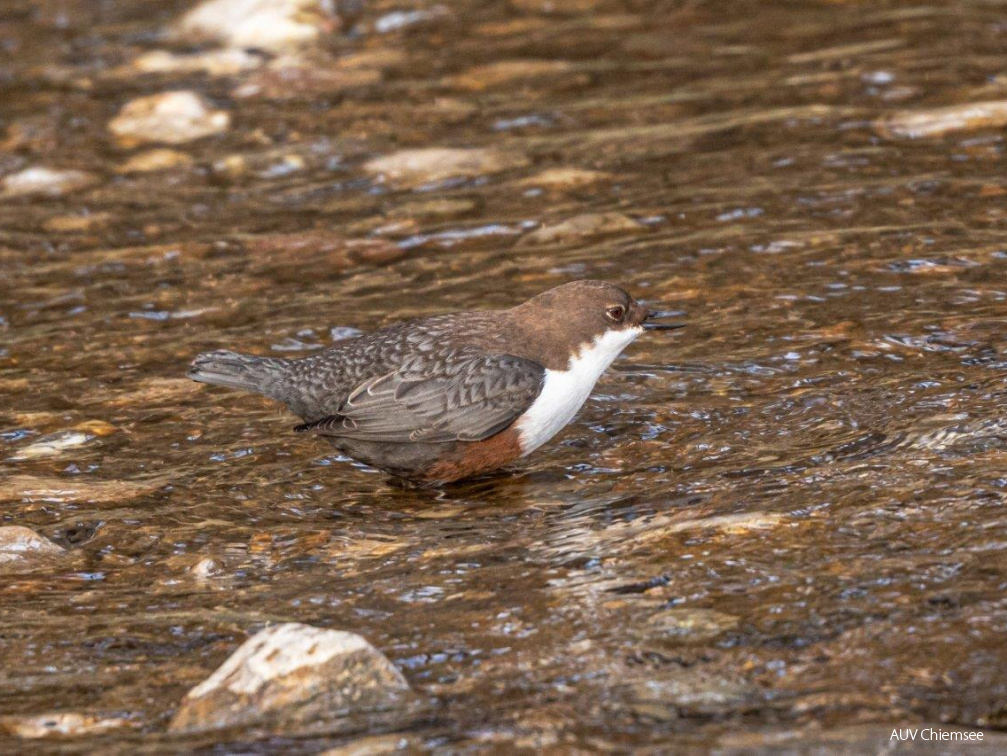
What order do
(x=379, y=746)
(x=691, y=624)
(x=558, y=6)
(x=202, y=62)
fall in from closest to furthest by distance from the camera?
(x=379, y=746) < (x=691, y=624) < (x=202, y=62) < (x=558, y=6)

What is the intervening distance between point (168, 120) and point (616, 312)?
5178mm

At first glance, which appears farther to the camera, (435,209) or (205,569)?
(435,209)

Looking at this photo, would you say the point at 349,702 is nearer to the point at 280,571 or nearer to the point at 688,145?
the point at 280,571

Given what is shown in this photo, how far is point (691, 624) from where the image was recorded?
3572 mm

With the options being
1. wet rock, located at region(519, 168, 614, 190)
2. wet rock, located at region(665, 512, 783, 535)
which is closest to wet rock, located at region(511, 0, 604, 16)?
wet rock, located at region(519, 168, 614, 190)

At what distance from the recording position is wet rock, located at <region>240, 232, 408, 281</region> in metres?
7.03

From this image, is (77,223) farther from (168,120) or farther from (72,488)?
(72,488)

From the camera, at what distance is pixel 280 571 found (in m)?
4.25

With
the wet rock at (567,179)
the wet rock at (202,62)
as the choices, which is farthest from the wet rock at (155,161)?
the wet rock at (567,179)

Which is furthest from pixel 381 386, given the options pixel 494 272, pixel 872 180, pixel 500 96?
pixel 500 96

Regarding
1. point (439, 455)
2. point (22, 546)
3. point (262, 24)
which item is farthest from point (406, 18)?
point (22, 546)

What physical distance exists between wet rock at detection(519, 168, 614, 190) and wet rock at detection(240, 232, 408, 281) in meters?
0.99

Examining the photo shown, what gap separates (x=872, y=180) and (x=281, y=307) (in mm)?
2988

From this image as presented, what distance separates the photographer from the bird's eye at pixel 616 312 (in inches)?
197
